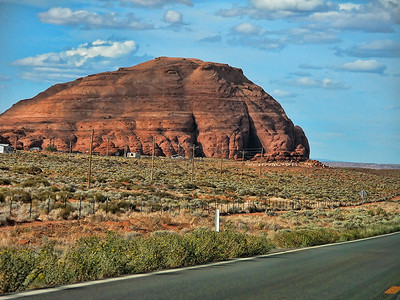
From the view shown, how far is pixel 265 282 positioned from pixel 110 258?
8.96ft

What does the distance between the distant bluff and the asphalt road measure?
119620 mm

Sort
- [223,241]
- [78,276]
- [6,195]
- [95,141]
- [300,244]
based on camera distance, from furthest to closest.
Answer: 1. [95,141]
2. [6,195]
3. [300,244]
4. [223,241]
5. [78,276]

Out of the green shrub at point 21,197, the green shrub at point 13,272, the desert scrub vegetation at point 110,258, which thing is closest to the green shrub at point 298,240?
the desert scrub vegetation at point 110,258

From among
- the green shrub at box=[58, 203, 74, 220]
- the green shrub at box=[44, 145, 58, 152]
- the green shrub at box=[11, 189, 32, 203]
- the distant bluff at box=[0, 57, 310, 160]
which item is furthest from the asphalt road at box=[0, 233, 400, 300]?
the distant bluff at box=[0, 57, 310, 160]

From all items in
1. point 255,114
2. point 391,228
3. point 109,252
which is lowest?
point 391,228

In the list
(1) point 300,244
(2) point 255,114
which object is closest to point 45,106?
(2) point 255,114

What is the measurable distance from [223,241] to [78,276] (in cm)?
464

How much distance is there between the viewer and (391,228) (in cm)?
2472

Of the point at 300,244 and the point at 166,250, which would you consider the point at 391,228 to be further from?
the point at 166,250

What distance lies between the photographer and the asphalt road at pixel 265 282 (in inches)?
289

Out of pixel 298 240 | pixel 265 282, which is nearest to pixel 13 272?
pixel 265 282

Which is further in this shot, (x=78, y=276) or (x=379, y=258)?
(x=379, y=258)

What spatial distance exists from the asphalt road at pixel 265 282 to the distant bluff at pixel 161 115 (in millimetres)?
119620

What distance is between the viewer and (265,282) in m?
8.67
